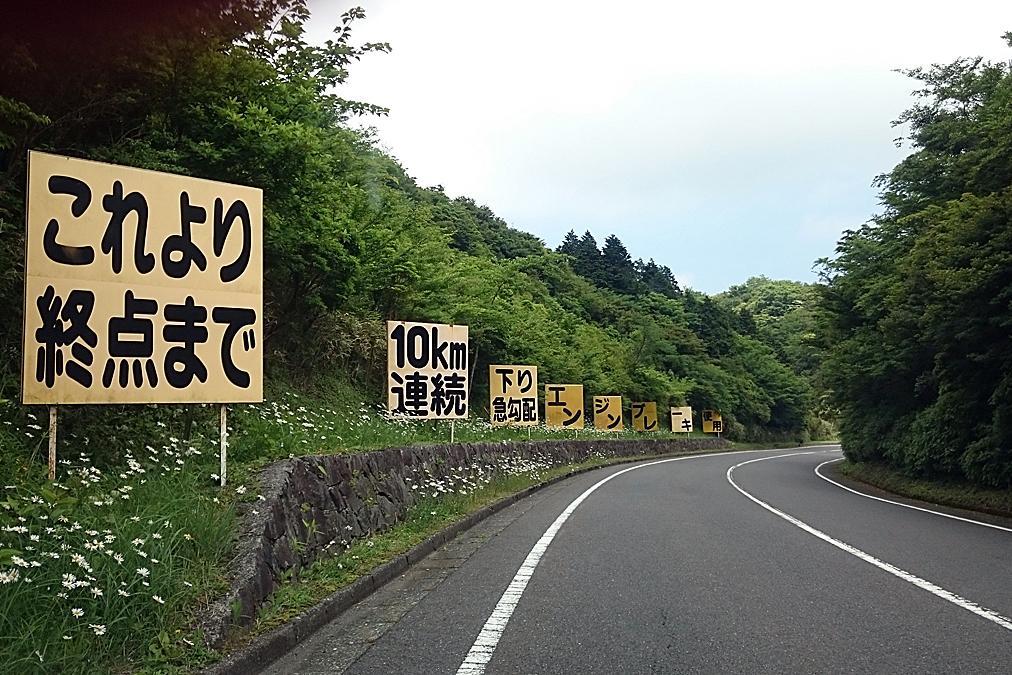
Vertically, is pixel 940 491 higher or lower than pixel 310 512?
lower

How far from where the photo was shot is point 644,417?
50625mm

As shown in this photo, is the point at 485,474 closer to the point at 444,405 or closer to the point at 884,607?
the point at 444,405

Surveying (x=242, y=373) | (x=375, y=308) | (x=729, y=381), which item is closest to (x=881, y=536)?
(x=242, y=373)

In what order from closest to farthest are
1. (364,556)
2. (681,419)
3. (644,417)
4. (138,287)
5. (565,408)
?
1. (138,287)
2. (364,556)
3. (565,408)
4. (644,417)
5. (681,419)

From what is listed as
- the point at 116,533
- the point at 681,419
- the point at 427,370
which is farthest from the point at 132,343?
the point at 681,419

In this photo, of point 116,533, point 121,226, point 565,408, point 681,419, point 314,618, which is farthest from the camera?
point 681,419

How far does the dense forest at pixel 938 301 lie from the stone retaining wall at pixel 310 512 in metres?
10.4

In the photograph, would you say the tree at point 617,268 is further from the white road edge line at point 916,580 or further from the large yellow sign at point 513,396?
the white road edge line at point 916,580

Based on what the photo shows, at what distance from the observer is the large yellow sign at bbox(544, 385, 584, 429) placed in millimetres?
28016

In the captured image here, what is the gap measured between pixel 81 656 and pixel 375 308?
18.0 meters

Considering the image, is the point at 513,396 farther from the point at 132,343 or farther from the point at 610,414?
the point at 132,343

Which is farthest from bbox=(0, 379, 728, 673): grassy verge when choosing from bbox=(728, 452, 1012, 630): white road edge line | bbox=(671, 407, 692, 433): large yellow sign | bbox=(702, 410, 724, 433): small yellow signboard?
bbox=(702, 410, 724, 433): small yellow signboard

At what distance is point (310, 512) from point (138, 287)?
2450 mm

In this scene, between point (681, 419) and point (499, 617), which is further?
point (681, 419)
